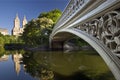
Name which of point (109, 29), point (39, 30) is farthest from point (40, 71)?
point (39, 30)

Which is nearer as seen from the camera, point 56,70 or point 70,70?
point 70,70

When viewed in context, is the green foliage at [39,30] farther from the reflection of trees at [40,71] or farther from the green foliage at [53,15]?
the reflection of trees at [40,71]

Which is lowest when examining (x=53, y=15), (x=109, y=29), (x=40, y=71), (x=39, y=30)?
(x=40, y=71)

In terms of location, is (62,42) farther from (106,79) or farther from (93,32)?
(93,32)

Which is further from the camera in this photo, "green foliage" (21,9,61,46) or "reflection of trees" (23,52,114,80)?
"green foliage" (21,9,61,46)

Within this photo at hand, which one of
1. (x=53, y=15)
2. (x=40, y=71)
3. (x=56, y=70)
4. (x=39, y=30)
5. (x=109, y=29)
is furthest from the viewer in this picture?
(x=53, y=15)

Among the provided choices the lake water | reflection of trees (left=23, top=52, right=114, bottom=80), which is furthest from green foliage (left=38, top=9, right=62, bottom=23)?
reflection of trees (left=23, top=52, right=114, bottom=80)

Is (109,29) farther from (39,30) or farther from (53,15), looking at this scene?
(53,15)

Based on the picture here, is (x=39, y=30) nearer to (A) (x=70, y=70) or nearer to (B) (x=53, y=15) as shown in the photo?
(B) (x=53, y=15)

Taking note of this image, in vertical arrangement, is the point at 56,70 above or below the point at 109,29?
below

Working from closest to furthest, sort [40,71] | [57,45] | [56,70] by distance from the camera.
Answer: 1. [40,71]
2. [56,70]
3. [57,45]

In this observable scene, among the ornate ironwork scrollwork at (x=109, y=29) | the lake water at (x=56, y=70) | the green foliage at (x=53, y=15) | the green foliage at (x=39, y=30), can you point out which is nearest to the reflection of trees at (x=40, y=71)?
the lake water at (x=56, y=70)

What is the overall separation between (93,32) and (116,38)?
1.74 m

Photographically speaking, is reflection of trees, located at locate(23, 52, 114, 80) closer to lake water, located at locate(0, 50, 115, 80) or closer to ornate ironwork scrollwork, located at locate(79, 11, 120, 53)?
lake water, located at locate(0, 50, 115, 80)
